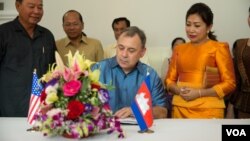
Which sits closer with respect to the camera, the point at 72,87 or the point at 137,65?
the point at 72,87

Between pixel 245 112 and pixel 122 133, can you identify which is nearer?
pixel 122 133

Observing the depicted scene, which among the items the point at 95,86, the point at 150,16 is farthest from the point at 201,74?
the point at 150,16

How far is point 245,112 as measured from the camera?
322cm

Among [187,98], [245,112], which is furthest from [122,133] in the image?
[245,112]

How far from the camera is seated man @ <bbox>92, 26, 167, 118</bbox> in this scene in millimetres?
2631

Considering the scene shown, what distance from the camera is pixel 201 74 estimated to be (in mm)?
2871

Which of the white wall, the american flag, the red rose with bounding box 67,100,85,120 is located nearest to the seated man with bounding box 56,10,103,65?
the white wall

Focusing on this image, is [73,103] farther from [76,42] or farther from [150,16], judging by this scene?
[150,16]

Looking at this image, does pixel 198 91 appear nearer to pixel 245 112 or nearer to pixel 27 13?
pixel 245 112

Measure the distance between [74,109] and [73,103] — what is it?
0.11 feet

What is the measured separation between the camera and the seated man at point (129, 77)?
104 inches

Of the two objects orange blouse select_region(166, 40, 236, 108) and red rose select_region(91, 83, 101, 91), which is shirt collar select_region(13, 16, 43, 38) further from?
red rose select_region(91, 83, 101, 91)

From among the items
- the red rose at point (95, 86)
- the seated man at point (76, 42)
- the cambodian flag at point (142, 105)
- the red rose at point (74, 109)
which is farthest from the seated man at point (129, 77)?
the seated man at point (76, 42)

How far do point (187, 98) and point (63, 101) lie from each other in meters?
1.26
